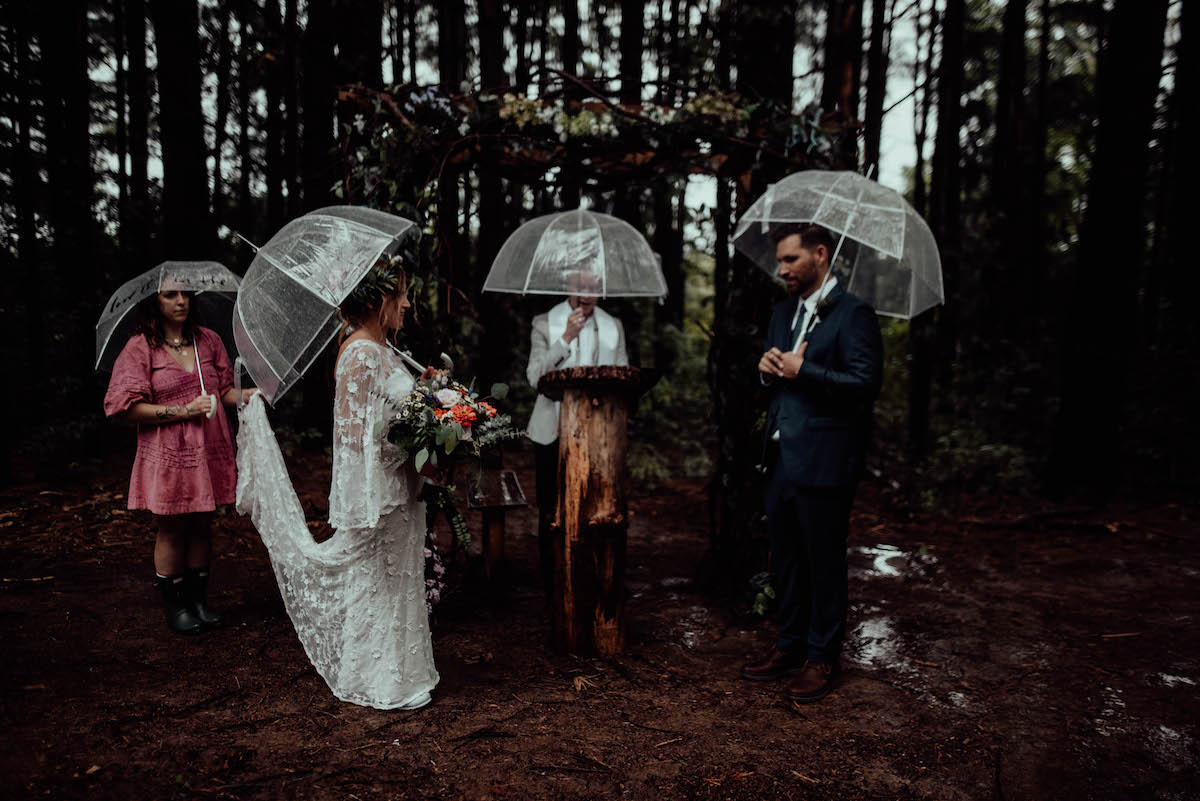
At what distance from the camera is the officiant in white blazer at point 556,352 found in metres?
4.63

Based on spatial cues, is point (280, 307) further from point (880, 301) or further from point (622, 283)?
point (880, 301)

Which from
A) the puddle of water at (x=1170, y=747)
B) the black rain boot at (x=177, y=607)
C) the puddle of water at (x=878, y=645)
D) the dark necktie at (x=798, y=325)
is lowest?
the puddle of water at (x=878, y=645)

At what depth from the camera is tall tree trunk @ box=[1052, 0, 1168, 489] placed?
721cm

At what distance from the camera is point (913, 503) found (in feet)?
27.4

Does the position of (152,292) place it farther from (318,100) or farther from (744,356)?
(318,100)

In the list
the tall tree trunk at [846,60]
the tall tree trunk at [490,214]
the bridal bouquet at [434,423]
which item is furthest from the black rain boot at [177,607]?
the tall tree trunk at [846,60]

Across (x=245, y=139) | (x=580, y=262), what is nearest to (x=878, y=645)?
(x=580, y=262)

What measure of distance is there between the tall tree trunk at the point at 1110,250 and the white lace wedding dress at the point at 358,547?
7.24 m

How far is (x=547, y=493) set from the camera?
4.77 meters

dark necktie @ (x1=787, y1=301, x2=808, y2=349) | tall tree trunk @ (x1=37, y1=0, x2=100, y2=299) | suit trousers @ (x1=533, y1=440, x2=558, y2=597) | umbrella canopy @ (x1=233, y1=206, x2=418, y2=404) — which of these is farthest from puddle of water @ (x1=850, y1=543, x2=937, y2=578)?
tall tree trunk @ (x1=37, y1=0, x2=100, y2=299)

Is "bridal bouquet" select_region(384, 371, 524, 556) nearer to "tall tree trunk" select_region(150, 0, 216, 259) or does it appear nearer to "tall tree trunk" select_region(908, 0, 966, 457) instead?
"tall tree trunk" select_region(150, 0, 216, 259)

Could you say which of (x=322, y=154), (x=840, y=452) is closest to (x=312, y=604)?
(x=840, y=452)

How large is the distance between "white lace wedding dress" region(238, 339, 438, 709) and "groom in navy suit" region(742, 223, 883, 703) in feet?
6.07

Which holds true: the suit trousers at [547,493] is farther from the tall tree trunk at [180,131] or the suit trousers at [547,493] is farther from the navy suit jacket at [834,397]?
the tall tree trunk at [180,131]
